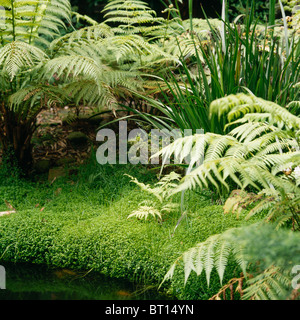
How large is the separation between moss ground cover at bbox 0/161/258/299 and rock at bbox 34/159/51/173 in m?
0.59

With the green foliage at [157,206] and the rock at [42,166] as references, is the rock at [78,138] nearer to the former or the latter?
the rock at [42,166]

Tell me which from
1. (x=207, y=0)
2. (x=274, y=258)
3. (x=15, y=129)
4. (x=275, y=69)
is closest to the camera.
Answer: (x=274, y=258)

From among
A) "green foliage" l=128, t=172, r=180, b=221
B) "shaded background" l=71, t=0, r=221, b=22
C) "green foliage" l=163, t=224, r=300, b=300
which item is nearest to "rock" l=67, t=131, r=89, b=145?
"green foliage" l=128, t=172, r=180, b=221

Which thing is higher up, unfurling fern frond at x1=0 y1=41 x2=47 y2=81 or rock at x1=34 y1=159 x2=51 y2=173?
unfurling fern frond at x1=0 y1=41 x2=47 y2=81

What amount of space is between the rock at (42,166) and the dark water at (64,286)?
140 cm

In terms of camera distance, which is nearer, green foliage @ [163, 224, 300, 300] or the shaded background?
green foliage @ [163, 224, 300, 300]

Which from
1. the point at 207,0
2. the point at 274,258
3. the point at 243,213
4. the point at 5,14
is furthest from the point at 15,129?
the point at 207,0

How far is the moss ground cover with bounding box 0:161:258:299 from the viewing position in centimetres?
237

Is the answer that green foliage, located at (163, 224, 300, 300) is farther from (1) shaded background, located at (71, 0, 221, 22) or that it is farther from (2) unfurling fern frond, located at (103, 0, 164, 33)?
(1) shaded background, located at (71, 0, 221, 22)

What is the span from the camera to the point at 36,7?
3.59 metres

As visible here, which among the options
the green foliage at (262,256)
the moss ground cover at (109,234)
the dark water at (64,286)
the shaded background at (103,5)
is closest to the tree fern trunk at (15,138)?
the moss ground cover at (109,234)

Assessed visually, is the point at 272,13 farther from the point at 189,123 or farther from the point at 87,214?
the point at 87,214

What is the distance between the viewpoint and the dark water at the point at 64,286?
2.27 meters

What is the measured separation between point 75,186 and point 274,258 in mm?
2399
